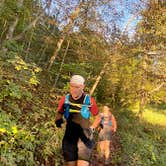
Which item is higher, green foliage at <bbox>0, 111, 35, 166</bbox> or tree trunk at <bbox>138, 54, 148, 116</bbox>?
tree trunk at <bbox>138, 54, 148, 116</bbox>

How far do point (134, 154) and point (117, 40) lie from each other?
16.6 feet

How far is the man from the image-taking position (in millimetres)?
6965

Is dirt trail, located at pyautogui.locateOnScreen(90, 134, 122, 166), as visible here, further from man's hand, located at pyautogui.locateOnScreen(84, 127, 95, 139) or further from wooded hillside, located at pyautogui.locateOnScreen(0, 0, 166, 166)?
man's hand, located at pyautogui.locateOnScreen(84, 127, 95, 139)

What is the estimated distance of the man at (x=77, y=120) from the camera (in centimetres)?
696

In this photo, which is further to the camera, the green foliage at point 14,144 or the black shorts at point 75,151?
the green foliage at point 14,144

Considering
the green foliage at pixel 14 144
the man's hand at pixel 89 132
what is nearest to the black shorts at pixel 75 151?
the man's hand at pixel 89 132

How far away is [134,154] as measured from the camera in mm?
14188

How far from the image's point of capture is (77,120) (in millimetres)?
7031

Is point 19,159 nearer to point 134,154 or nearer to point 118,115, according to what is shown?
point 134,154

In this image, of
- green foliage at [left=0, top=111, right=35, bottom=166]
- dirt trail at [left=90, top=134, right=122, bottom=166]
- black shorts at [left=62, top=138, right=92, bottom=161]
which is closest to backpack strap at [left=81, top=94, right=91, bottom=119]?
black shorts at [left=62, top=138, right=92, bottom=161]

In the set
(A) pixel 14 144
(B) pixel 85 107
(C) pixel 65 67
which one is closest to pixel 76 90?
(B) pixel 85 107

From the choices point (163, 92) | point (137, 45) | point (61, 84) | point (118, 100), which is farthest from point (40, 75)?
point (163, 92)

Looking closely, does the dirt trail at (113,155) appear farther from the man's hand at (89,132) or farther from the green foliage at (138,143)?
the man's hand at (89,132)

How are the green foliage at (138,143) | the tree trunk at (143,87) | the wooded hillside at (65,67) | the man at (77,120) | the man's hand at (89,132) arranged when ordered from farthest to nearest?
the tree trunk at (143,87), the green foliage at (138,143), the wooded hillside at (65,67), the man's hand at (89,132), the man at (77,120)
